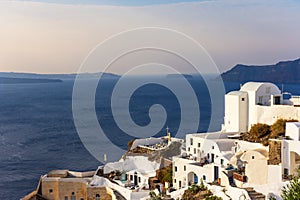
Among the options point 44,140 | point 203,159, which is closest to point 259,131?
point 203,159

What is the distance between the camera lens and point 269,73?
107 metres

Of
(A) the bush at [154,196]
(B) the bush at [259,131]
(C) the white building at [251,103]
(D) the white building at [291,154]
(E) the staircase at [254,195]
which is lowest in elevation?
(A) the bush at [154,196]

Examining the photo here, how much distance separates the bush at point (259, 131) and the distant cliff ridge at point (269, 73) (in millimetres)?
75913

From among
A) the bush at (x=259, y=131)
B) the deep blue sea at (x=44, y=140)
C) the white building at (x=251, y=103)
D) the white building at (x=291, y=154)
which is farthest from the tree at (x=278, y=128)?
the deep blue sea at (x=44, y=140)

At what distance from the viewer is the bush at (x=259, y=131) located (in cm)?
2138

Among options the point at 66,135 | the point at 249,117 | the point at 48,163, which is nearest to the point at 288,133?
the point at 249,117

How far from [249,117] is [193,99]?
5840cm

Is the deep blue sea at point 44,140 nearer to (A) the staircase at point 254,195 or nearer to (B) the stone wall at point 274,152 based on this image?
(B) the stone wall at point 274,152

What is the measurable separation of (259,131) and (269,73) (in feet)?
292

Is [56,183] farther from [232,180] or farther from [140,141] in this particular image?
[232,180]

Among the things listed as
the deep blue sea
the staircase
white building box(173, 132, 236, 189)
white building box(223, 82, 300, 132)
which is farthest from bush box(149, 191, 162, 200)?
the deep blue sea

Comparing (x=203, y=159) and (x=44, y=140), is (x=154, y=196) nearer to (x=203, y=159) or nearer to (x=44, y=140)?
(x=203, y=159)

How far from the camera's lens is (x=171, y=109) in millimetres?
78000

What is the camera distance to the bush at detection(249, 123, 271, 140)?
21384mm
